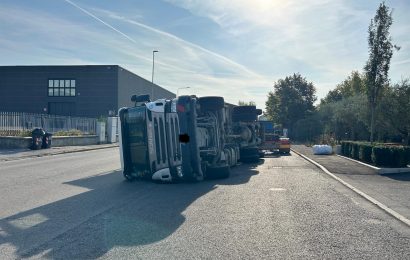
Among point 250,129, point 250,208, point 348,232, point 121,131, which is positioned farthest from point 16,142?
point 348,232

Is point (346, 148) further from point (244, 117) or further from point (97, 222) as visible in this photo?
point (97, 222)

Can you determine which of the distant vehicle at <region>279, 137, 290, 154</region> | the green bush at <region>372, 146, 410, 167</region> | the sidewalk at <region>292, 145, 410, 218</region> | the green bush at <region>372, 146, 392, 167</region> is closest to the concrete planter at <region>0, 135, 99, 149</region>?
the distant vehicle at <region>279, 137, 290, 154</region>

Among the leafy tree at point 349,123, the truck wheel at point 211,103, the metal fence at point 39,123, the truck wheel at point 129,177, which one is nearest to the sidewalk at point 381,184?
the truck wheel at point 211,103

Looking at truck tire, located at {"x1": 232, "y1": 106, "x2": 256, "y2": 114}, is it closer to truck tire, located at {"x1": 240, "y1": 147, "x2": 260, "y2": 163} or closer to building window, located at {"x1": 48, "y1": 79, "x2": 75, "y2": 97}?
truck tire, located at {"x1": 240, "y1": 147, "x2": 260, "y2": 163}

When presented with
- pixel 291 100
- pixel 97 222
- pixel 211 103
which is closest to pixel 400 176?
pixel 211 103

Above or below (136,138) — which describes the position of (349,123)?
above

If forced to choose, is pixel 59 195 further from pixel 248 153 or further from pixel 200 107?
pixel 248 153

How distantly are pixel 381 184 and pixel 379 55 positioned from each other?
13915mm

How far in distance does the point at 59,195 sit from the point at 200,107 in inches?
247

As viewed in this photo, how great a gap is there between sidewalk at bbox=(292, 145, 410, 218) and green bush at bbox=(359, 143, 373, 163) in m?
0.71

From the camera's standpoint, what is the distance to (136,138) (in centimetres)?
1389

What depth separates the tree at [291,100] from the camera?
7344 centimetres

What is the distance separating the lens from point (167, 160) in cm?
1374

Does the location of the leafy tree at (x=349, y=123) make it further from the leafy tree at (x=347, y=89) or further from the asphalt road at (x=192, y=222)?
the asphalt road at (x=192, y=222)
